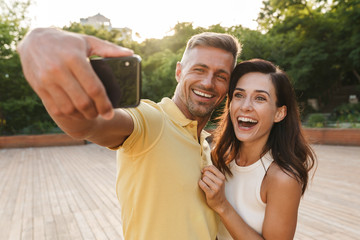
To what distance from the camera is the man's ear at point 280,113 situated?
182 centimetres

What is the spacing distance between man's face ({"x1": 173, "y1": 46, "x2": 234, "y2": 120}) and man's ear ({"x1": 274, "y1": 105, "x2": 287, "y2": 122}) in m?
0.38

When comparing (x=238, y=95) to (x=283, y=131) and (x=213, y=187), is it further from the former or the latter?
(x=213, y=187)

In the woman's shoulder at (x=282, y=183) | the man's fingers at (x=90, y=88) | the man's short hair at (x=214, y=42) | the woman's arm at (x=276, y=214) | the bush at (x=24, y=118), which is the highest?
the man's short hair at (x=214, y=42)

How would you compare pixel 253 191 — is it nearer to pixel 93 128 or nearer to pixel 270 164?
pixel 270 164

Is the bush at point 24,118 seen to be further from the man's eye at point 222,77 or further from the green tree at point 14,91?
the man's eye at point 222,77

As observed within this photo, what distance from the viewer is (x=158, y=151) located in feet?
3.90

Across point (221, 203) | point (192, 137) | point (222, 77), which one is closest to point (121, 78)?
point (192, 137)

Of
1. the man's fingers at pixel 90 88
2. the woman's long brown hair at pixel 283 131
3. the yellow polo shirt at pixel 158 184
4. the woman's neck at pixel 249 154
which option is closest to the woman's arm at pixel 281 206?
the woman's long brown hair at pixel 283 131

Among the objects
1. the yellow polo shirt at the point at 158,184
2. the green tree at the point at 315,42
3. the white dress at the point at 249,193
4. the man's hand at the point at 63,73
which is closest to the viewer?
A: the man's hand at the point at 63,73

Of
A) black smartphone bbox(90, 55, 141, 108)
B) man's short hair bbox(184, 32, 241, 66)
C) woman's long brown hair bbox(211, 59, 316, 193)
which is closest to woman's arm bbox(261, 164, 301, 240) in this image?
woman's long brown hair bbox(211, 59, 316, 193)

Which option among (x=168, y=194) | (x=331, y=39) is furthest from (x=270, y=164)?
(x=331, y=39)

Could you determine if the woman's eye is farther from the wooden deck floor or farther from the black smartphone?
the wooden deck floor

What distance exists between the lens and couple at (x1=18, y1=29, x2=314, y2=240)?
21.4 inches

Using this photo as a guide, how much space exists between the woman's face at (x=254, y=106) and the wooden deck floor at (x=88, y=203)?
2.51 metres
